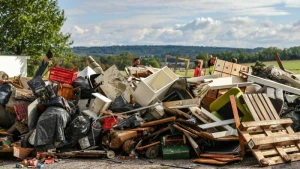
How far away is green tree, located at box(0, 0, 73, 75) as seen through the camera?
35.5m

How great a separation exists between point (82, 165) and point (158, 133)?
1.54 m

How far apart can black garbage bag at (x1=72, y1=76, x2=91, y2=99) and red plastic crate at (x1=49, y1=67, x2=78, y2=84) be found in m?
0.14

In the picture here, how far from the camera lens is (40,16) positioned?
36.2m

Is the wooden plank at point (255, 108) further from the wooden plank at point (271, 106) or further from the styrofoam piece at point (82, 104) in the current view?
the styrofoam piece at point (82, 104)

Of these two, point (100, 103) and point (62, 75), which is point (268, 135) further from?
point (62, 75)

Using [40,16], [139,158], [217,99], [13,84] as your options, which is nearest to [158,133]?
[139,158]

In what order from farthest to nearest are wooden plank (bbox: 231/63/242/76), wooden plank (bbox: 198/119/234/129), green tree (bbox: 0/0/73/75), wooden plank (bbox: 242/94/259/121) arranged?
green tree (bbox: 0/0/73/75)
wooden plank (bbox: 231/63/242/76)
wooden plank (bbox: 198/119/234/129)
wooden plank (bbox: 242/94/259/121)

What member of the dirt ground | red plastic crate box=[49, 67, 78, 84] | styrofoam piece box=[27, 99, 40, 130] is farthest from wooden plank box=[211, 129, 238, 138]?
red plastic crate box=[49, 67, 78, 84]

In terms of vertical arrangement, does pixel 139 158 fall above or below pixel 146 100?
below

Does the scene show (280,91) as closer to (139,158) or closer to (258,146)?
(258,146)

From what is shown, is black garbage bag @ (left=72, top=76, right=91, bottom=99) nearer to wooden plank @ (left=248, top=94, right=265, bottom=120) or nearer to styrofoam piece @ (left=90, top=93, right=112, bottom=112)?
styrofoam piece @ (left=90, top=93, right=112, bottom=112)

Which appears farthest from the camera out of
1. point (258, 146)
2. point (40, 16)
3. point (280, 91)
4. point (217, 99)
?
point (40, 16)

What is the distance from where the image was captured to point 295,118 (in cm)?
820

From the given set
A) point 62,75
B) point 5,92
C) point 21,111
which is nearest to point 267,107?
point 62,75
